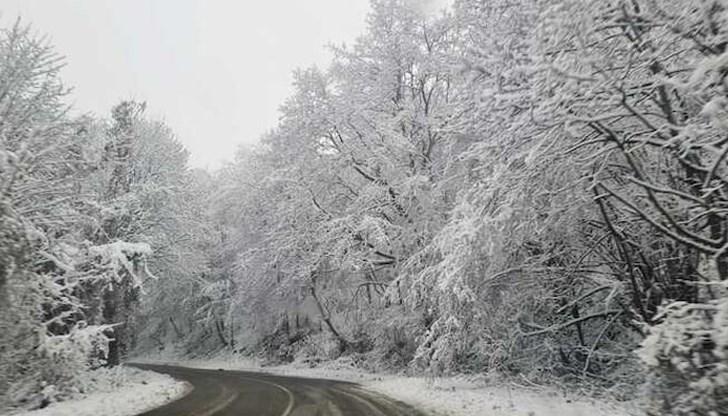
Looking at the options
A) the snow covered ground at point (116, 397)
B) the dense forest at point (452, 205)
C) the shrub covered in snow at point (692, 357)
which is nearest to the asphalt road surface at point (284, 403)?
the snow covered ground at point (116, 397)

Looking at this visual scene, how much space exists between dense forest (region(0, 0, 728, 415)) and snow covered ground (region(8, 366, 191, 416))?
791mm

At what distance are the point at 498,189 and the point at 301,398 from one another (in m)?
9.61

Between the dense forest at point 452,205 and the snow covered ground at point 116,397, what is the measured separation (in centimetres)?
79

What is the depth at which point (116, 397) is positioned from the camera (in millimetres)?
16562

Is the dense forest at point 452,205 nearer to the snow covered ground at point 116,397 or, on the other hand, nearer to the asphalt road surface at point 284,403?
the snow covered ground at point 116,397

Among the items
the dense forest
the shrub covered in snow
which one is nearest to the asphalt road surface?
the dense forest

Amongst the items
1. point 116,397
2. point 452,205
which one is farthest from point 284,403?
point 452,205

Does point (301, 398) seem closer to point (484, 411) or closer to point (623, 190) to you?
point (484, 411)

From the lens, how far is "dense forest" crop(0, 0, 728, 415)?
7406mm

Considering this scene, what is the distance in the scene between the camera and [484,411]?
12.2 m

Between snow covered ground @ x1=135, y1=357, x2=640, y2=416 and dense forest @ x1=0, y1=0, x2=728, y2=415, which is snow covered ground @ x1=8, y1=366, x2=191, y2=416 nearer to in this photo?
dense forest @ x1=0, y1=0, x2=728, y2=415

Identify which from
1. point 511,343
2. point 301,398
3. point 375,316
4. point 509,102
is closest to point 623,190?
point 509,102

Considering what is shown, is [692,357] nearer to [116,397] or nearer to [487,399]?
[487,399]

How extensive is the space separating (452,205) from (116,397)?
12.0 m
